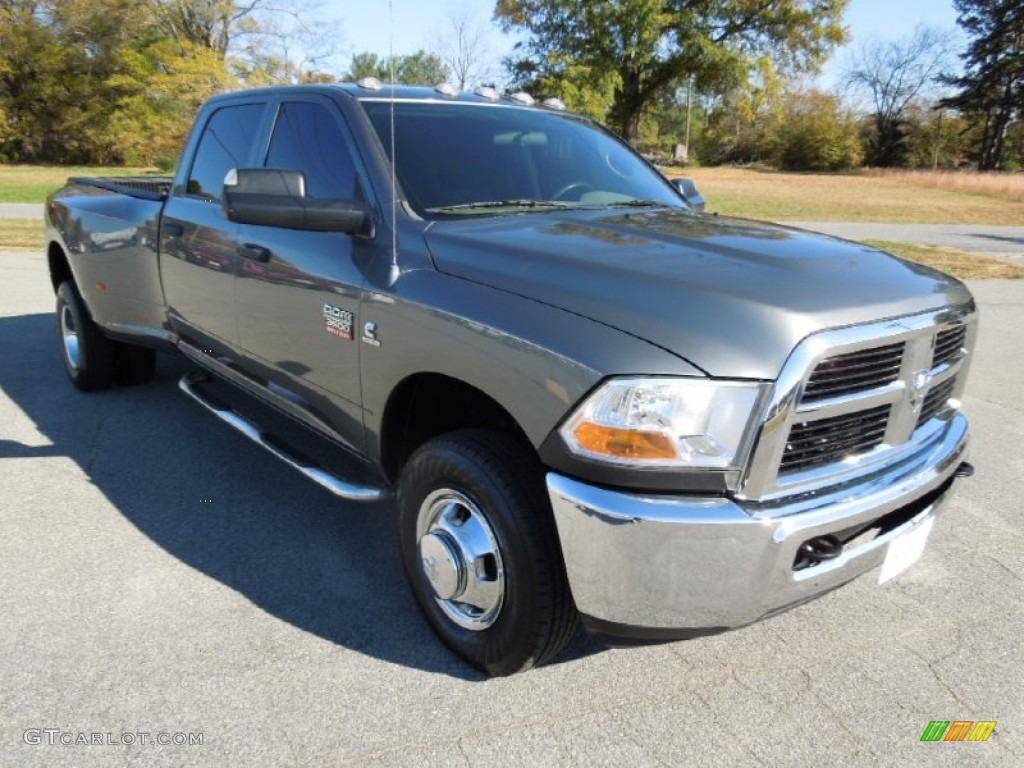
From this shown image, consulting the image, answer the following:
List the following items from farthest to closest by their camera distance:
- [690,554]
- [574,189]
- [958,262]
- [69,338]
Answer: [958,262] < [69,338] < [574,189] < [690,554]

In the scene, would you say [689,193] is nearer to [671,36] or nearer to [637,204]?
[637,204]

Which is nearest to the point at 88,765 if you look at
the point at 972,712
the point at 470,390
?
the point at 470,390

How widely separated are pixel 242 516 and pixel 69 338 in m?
2.79

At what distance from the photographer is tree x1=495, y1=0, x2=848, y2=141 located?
3978cm

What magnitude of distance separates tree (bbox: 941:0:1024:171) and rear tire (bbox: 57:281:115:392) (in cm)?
6919

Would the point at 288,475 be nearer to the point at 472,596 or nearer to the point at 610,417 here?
the point at 472,596

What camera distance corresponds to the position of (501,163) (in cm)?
325

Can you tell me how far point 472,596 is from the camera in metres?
2.46

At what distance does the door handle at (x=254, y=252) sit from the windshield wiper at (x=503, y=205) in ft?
2.65

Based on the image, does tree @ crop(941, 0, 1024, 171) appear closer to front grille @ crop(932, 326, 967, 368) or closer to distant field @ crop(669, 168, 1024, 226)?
distant field @ crop(669, 168, 1024, 226)

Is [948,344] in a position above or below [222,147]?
below

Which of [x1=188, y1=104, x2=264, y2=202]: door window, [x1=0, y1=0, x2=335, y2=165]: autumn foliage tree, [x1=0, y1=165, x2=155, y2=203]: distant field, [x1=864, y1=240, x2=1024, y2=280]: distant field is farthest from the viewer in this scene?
[x1=0, y1=0, x2=335, y2=165]: autumn foliage tree

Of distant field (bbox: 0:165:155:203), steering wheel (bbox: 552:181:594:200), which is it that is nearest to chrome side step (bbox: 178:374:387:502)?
steering wheel (bbox: 552:181:594:200)
